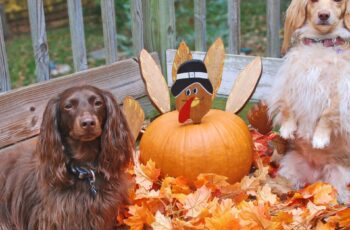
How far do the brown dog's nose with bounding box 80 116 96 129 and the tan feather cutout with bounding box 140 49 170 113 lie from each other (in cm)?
124

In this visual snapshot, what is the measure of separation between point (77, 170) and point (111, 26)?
71.0 inches

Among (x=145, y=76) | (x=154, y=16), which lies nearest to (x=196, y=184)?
(x=145, y=76)

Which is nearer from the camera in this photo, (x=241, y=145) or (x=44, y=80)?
(x=241, y=145)

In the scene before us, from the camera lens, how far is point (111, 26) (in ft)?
13.6

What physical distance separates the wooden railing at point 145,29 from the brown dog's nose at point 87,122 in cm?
132

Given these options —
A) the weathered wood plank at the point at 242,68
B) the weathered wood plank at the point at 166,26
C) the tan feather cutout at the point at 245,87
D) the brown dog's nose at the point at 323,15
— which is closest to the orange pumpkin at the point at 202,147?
the tan feather cutout at the point at 245,87

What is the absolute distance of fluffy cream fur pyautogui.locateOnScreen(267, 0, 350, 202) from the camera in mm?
2979

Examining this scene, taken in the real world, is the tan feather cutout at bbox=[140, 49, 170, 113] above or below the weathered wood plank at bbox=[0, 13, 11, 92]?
below

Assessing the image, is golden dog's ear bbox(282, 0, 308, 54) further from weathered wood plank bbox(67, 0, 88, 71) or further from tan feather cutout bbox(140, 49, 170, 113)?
weathered wood plank bbox(67, 0, 88, 71)

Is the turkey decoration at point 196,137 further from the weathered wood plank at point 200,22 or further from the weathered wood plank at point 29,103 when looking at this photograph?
the weathered wood plank at point 200,22

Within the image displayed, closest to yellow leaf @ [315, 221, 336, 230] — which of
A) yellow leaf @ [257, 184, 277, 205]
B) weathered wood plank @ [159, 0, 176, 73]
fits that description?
yellow leaf @ [257, 184, 277, 205]

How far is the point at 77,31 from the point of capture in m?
3.87

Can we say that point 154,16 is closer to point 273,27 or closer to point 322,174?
point 273,27

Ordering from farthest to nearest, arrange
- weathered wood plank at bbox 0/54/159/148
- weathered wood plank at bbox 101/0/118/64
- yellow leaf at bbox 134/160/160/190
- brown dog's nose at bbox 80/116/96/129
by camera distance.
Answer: weathered wood plank at bbox 101/0/118/64
weathered wood plank at bbox 0/54/159/148
yellow leaf at bbox 134/160/160/190
brown dog's nose at bbox 80/116/96/129
